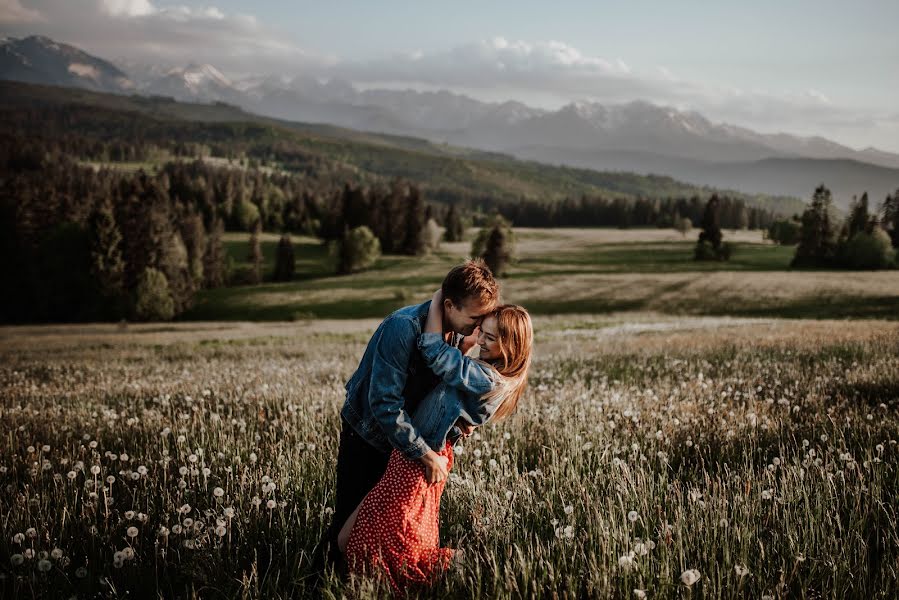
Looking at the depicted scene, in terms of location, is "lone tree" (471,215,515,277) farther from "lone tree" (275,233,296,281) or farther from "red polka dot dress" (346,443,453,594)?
"red polka dot dress" (346,443,453,594)

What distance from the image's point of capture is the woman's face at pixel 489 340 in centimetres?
324

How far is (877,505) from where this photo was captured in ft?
11.4

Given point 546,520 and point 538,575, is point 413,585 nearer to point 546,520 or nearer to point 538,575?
point 538,575

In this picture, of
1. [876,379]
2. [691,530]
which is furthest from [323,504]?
[876,379]

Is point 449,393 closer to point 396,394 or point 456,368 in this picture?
point 456,368

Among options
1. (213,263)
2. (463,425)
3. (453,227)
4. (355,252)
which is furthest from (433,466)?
(453,227)

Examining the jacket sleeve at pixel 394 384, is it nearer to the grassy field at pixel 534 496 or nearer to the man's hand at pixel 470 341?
the man's hand at pixel 470 341

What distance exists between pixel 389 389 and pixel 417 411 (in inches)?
10.3

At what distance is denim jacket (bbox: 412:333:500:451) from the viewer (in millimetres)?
3115

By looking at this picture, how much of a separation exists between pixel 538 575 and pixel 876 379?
6669 millimetres

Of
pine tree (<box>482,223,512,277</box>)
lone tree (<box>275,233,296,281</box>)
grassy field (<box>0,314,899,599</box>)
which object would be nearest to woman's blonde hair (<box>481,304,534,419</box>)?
grassy field (<box>0,314,899,599</box>)

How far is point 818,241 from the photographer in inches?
3056

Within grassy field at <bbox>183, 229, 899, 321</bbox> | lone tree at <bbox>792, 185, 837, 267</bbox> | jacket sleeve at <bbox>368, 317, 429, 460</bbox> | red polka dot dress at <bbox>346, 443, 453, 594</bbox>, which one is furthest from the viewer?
lone tree at <bbox>792, 185, 837, 267</bbox>

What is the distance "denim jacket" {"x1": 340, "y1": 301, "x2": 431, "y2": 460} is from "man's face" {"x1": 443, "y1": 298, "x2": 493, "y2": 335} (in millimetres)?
188
